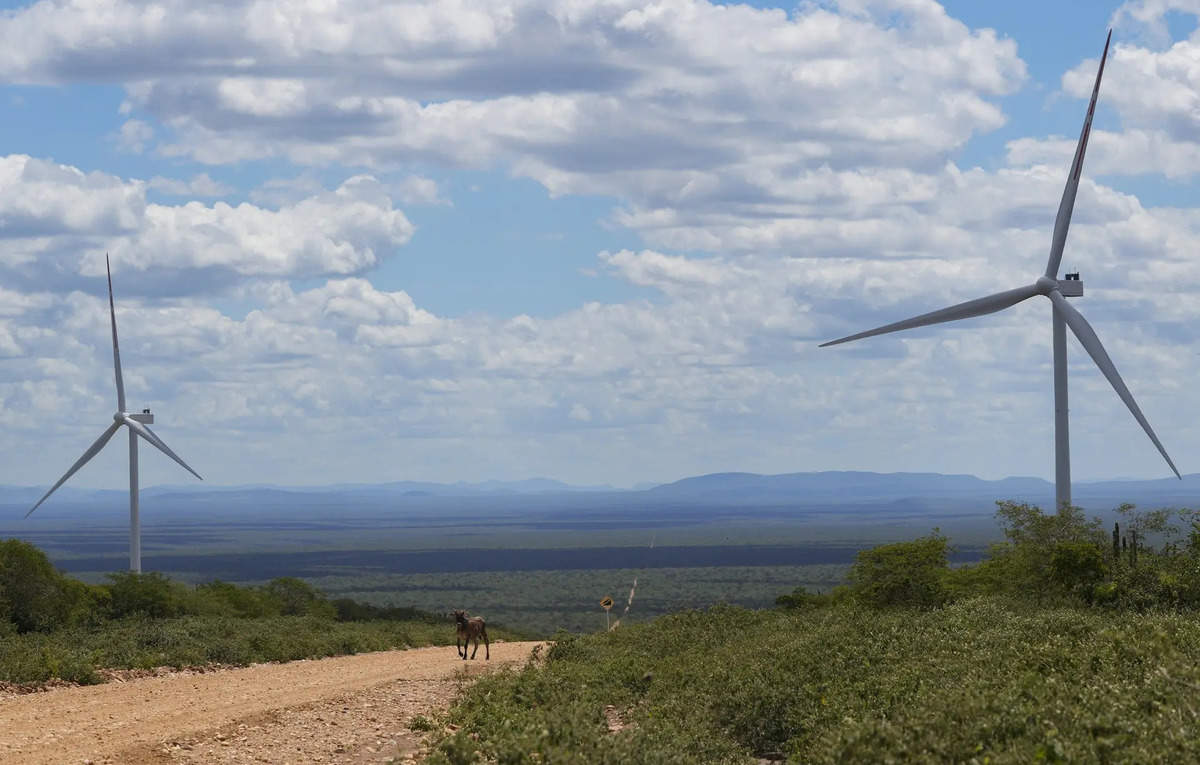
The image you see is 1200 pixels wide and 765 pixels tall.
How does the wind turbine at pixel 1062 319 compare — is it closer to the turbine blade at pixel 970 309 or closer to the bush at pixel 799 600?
the turbine blade at pixel 970 309

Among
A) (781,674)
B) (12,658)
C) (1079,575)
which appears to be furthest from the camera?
(1079,575)

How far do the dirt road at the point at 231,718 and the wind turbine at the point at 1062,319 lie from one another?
69.2 ft

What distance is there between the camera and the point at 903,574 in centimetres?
4666

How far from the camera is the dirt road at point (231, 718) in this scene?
2305cm

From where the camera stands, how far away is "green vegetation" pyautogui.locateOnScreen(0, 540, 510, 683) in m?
34.9

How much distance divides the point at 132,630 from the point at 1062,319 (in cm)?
3257

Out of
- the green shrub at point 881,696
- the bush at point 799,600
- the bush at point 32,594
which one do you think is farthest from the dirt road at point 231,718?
the bush at point 799,600

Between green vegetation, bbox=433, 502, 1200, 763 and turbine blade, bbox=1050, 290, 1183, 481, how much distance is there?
2937 mm

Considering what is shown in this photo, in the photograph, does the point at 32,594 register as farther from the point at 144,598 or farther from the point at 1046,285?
the point at 1046,285

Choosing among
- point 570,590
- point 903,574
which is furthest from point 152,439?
point 570,590

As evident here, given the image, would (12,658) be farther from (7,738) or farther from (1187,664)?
(1187,664)

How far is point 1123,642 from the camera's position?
2302cm

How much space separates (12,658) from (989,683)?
23584 mm

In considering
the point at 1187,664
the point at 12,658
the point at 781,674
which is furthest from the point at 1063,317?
the point at 12,658
